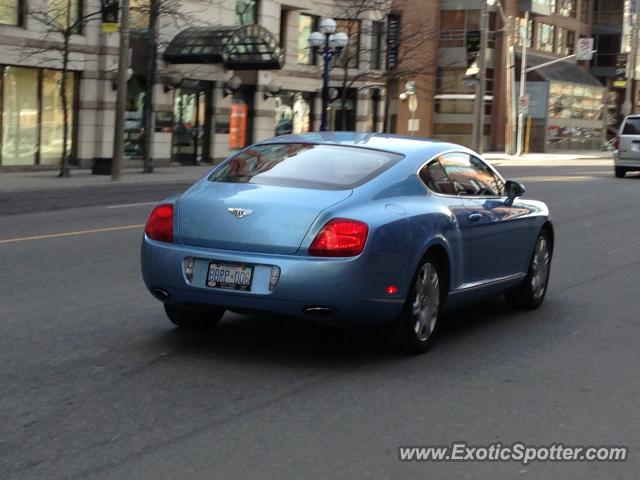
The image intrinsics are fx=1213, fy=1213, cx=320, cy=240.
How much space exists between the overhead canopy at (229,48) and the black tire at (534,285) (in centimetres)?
2686

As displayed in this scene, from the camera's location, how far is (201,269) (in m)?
7.49

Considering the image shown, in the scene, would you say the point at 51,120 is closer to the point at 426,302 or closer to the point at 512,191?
the point at 512,191

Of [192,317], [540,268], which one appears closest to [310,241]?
[192,317]

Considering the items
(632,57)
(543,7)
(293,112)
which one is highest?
(543,7)

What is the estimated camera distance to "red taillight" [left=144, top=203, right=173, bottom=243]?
774 cm

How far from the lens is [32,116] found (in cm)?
3244

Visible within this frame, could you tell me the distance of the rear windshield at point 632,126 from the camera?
118ft

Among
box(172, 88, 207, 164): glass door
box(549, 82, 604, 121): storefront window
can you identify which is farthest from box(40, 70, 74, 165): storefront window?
→ box(549, 82, 604, 121): storefront window

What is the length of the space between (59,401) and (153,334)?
2035 millimetres

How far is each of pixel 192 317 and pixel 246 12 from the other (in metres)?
34.8

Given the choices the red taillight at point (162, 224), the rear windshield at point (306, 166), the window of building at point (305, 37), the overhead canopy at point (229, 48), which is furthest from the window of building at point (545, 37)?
A: the red taillight at point (162, 224)

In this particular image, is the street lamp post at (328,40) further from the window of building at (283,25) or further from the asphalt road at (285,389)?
the asphalt road at (285,389)

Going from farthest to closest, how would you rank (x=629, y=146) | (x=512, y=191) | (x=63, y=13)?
(x=629, y=146)
(x=63, y=13)
(x=512, y=191)

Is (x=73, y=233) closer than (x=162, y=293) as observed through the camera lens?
No
